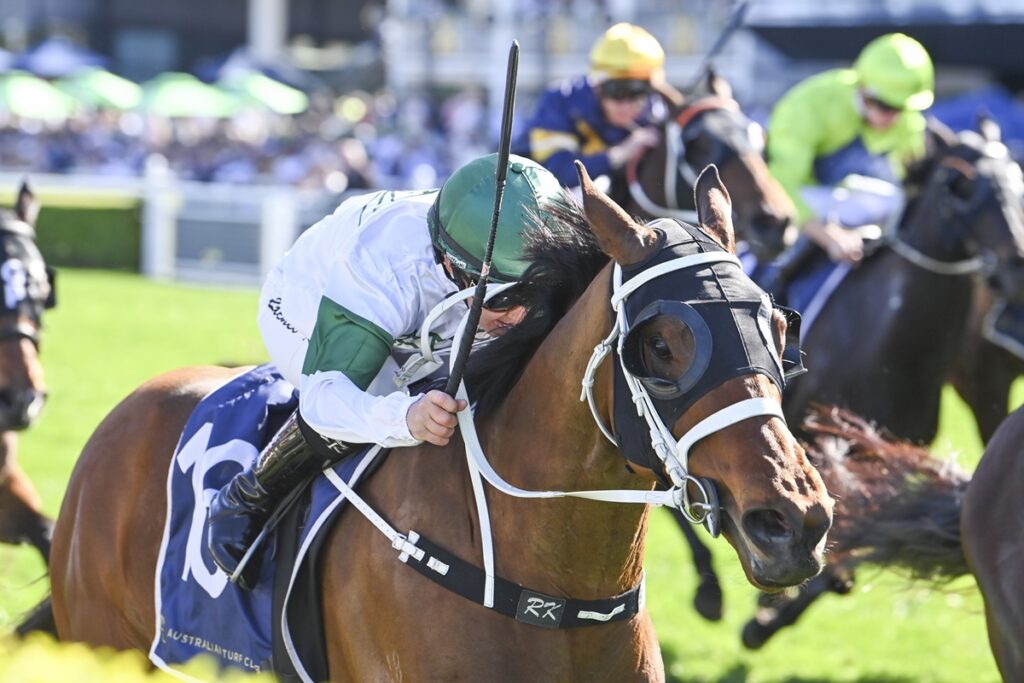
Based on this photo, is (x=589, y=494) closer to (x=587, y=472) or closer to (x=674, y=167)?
(x=587, y=472)

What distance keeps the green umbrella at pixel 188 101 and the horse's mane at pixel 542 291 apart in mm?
27872

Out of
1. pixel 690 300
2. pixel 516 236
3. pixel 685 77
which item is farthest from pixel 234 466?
pixel 685 77

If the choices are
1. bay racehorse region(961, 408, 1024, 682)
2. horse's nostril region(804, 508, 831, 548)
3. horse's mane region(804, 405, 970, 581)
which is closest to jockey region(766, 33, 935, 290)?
horse's mane region(804, 405, 970, 581)

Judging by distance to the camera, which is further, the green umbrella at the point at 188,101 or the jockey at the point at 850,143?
the green umbrella at the point at 188,101

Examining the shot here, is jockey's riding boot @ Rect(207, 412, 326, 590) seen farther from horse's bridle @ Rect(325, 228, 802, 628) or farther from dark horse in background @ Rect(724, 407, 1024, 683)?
dark horse in background @ Rect(724, 407, 1024, 683)

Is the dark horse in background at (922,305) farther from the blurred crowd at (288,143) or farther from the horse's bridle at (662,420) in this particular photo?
the blurred crowd at (288,143)

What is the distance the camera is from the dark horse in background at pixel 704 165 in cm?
592

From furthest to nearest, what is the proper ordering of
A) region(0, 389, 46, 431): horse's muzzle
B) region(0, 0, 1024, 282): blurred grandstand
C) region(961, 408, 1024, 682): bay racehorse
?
region(0, 0, 1024, 282): blurred grandstand, region(0, 389, 46, 431): horse's muzzle, region(961, 408, 1024, 682): bay racehorse

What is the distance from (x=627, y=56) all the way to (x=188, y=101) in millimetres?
25331

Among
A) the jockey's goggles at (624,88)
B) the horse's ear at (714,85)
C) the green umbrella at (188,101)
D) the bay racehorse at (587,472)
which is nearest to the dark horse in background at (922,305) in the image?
the horse's ear at (714,85)

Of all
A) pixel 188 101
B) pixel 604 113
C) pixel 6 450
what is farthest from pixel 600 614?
pixel 188 101

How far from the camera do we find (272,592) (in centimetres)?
321

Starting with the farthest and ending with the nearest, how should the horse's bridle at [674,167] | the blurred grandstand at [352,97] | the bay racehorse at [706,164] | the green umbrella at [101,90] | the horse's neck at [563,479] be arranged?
the green umbrella at [101,90], the blurred grandstand at [352,97], the horse's bridle at [674,167], the bay racehorse at [706,164], the horse's neck at [563,479]

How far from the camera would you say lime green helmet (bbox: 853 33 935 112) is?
21.1 feet
